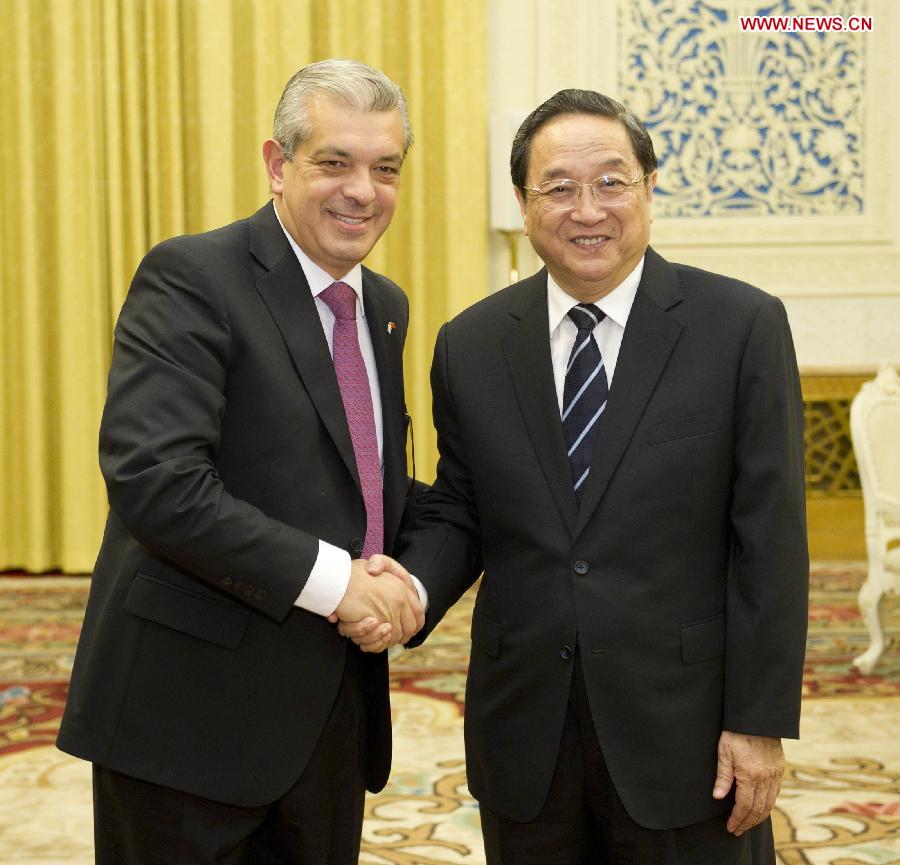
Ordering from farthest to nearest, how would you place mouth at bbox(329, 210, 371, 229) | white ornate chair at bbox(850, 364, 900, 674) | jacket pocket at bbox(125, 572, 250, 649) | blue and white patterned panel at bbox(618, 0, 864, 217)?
1. blue and white patterned panel at bbox(618, 0, 864, 217)
2. white ornate chair at bbox(850, 364, 900, 674)
3. mouth at bbox(329, 210, 371, 229)
4. jacket pocket at bbox(125, 572, 250, 649)

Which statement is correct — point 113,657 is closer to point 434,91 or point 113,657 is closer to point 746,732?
point 746,732

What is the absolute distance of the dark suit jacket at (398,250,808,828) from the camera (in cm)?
180

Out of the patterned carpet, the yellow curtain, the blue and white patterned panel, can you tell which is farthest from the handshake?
the blue and white patterned panel

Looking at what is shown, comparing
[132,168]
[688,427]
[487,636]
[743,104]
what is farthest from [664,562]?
[743,104]

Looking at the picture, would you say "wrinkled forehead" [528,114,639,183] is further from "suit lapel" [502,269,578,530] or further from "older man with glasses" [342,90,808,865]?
"suit lapel" [502,269,578,530]

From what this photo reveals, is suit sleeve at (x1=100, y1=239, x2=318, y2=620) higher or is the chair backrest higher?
suit sleeve at (x1=100, y1=239, x2=318, y2=620)

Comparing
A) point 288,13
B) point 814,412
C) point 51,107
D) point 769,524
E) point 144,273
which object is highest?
point 288,13

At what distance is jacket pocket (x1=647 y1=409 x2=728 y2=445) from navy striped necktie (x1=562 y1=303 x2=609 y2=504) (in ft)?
0.32

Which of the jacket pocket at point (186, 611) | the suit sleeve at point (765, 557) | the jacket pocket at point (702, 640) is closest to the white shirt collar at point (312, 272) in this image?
the jacket pocket at point (186, 611)

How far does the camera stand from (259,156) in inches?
247

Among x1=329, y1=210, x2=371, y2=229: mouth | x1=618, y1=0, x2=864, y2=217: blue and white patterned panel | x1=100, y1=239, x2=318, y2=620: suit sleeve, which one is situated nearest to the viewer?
x1=100, y1=239, x2=318, y2=620: suit sleeve

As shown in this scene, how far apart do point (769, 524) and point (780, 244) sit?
4918mm

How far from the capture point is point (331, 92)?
6.44 feet

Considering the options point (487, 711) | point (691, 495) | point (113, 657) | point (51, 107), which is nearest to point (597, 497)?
point (691, 495)
